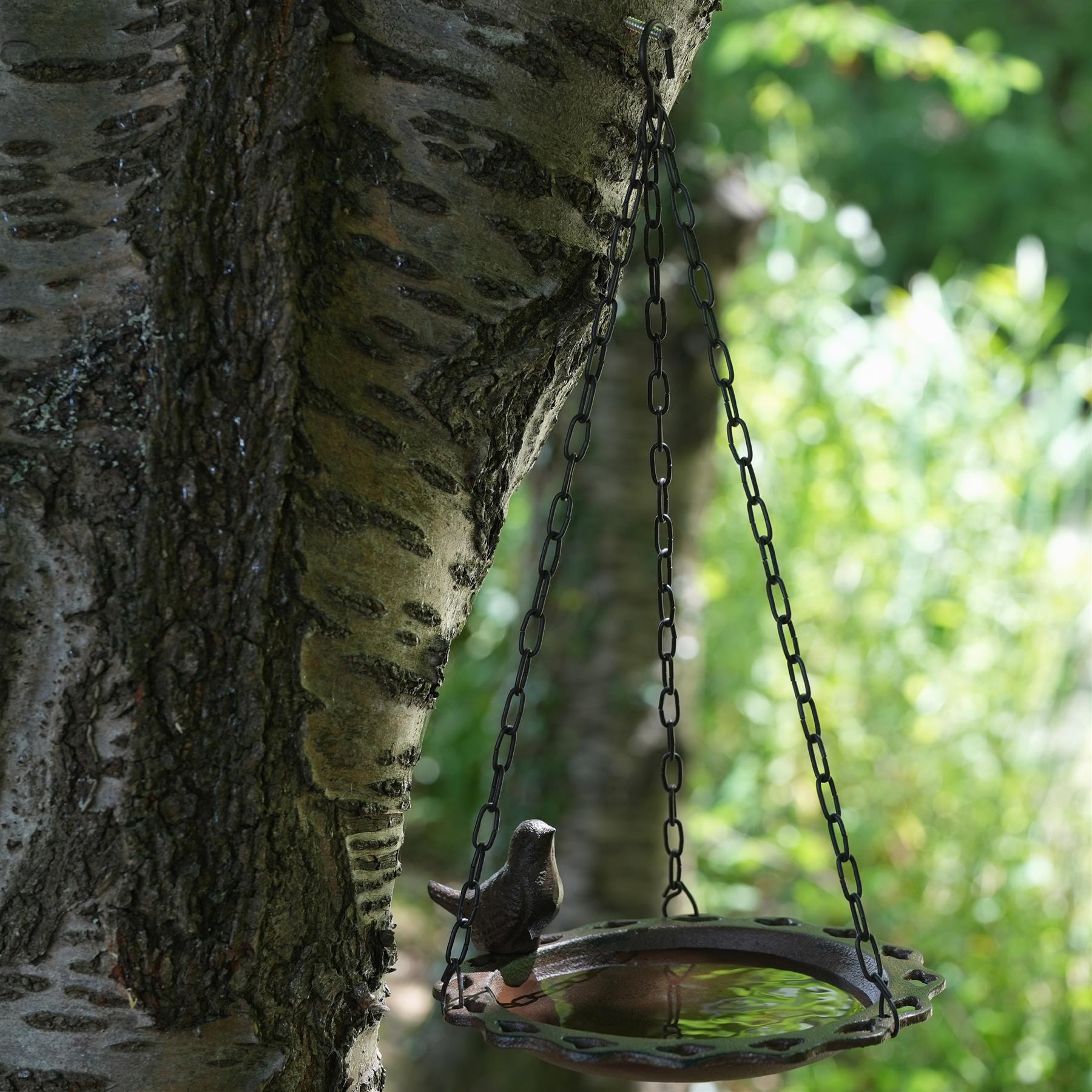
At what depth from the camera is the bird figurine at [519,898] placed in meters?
1.27

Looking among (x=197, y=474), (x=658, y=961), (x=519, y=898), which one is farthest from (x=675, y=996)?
(x=197, y=474)

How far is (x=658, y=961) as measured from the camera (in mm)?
1442

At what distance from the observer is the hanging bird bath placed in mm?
975

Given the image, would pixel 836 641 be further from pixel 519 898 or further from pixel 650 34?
pixel 650 34

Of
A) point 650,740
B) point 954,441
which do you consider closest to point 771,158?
point 954,441

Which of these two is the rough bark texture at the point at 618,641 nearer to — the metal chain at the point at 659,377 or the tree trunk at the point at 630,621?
the tree trunk at the point at 630,621

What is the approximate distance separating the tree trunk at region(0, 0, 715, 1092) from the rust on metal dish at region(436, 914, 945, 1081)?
23 cm

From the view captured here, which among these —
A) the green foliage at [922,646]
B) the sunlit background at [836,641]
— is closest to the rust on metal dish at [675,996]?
the sunlit background at [836,641]

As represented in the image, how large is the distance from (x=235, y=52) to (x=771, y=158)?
3.89 meters

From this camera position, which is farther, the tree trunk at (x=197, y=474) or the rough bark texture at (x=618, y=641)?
the rough bark texture at (x=618, y=641)

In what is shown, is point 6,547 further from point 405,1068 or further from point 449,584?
point 405,1068

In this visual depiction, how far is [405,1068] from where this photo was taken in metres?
3.29

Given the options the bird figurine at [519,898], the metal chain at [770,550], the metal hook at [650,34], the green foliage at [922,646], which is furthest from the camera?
the green foliage at [922,646]

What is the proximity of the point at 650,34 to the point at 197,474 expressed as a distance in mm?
560
